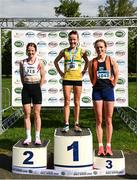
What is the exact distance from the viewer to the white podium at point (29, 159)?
7098 mm

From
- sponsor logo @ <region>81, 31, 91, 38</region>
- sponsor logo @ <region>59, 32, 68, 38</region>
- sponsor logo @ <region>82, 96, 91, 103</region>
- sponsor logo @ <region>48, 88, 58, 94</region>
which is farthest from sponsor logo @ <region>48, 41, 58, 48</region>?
sponsor logo @ <region>82, 96, 91, 103</region>

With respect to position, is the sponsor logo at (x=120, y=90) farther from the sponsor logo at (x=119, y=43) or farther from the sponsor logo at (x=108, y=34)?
the sponsor logo at (x=108, y=34)

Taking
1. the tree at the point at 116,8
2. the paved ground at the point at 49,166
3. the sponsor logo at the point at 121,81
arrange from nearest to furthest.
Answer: the paved ground at the point at 49,166 → the sponsor logo at the point at 121,81 → the tree at the point at 116,8

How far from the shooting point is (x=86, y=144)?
702 centimetres

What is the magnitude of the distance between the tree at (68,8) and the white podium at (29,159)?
1440 inches

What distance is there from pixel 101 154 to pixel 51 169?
0.90m

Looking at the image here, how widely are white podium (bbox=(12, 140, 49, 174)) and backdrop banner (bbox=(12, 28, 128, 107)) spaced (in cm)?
459

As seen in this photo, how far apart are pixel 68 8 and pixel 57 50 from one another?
32193 mm

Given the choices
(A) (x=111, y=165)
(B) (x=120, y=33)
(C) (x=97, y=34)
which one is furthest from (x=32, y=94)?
(B) (x=120, y=33)

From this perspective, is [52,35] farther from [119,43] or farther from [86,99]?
[86,99]

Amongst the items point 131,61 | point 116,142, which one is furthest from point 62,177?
point 131,61

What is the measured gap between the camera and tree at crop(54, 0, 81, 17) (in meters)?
42.8

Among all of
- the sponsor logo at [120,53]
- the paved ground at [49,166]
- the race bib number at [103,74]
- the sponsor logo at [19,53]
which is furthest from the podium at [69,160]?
the sponsor logo at [19,53]

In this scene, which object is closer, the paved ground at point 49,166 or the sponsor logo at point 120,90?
the paved ground at point 49,166
